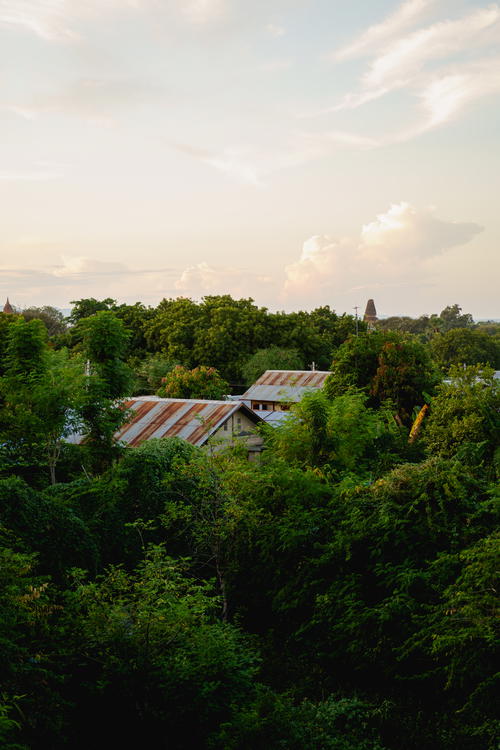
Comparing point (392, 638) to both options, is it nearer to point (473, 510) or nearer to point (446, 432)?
point (473, 510)

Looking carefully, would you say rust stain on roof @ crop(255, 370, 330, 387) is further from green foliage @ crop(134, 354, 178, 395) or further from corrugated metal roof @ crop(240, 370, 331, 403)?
green foliage @ crop(134, 354, 178, 395)

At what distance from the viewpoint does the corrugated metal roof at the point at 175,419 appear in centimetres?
2588

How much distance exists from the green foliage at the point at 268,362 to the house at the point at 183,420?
22.6 metres

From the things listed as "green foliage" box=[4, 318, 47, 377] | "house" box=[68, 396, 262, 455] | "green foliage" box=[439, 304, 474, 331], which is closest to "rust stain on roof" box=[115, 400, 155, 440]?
"house" box=[68, 396, 262, 455]

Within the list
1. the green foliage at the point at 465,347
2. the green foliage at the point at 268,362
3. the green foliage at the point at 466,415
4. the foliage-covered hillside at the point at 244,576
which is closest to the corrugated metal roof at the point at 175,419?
the foliage-covered hillside at the point at 244,576

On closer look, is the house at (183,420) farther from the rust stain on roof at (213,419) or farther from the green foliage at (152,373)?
the green foliage at (152,373)

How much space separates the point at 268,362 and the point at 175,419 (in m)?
26.1

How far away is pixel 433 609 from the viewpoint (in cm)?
1250

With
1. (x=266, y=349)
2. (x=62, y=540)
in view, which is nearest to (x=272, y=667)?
(x=62, y=540)

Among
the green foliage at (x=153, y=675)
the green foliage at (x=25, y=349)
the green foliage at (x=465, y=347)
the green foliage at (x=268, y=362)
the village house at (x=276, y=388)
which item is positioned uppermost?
the green foliage at (x=465, y=347)

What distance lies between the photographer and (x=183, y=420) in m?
26.9

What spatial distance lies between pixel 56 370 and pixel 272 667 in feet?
35.4

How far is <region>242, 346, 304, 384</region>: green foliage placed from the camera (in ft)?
172

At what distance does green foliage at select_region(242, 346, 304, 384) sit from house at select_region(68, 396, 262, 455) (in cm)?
2263
